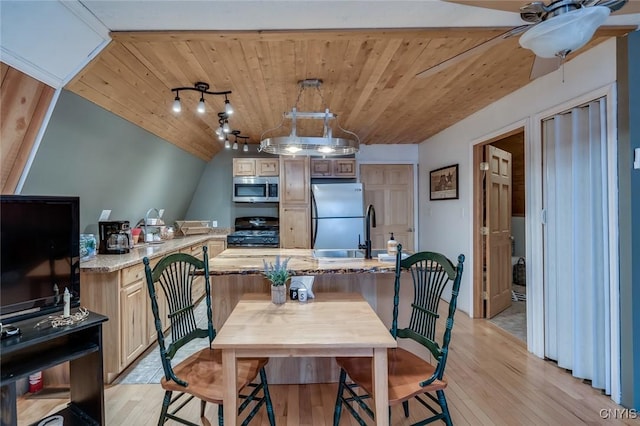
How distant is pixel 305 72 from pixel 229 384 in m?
2.20

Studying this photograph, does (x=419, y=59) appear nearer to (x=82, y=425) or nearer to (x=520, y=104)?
(x=520, y=104)

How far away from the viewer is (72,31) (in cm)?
187

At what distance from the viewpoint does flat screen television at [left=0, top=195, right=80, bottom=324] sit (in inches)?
66.2

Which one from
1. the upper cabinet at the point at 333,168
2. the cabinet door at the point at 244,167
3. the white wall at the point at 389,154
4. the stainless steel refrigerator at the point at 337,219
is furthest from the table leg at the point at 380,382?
the white wall at the point at 389,154

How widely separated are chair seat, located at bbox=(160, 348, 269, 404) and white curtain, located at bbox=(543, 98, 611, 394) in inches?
90.4

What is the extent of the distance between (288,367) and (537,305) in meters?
2.14

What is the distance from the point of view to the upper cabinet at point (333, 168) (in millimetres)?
5215

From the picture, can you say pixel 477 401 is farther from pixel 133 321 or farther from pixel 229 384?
pixel 133 321

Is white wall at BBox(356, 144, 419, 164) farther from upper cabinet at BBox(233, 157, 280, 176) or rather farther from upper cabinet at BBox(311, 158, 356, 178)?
upper cabinet at BBox(233, 157, 280, 176)

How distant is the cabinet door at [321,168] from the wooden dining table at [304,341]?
3620mm

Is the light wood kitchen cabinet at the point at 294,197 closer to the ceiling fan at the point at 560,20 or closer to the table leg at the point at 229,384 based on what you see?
the table leg at the point at 229,384

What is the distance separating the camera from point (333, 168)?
5.26 metres

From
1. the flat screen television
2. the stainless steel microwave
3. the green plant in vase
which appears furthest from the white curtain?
the stainless steel microwave

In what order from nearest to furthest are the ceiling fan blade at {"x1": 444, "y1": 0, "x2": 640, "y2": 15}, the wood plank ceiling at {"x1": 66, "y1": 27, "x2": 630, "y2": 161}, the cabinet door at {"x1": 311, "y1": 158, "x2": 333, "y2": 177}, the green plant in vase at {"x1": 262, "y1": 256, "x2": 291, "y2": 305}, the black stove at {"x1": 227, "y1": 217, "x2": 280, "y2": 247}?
the ceiling fan blade at {"x1": 444, "y1": 0, "x2": 640, "y2": 15}
the green plant in vase at {"x1": 262, "y1": 256, "x2": 291, "y2": 305}
the wood plank ceiling at {"x1": 66, "y1": 27, "x2": 630, "y2": 161}
the black stove at {"x1": 227, "y1": 217, "x2": 280, "y2": 247}
the cabinet door at {"x1": 311, "y1": 158, "x2": 333, "y2": 177}
